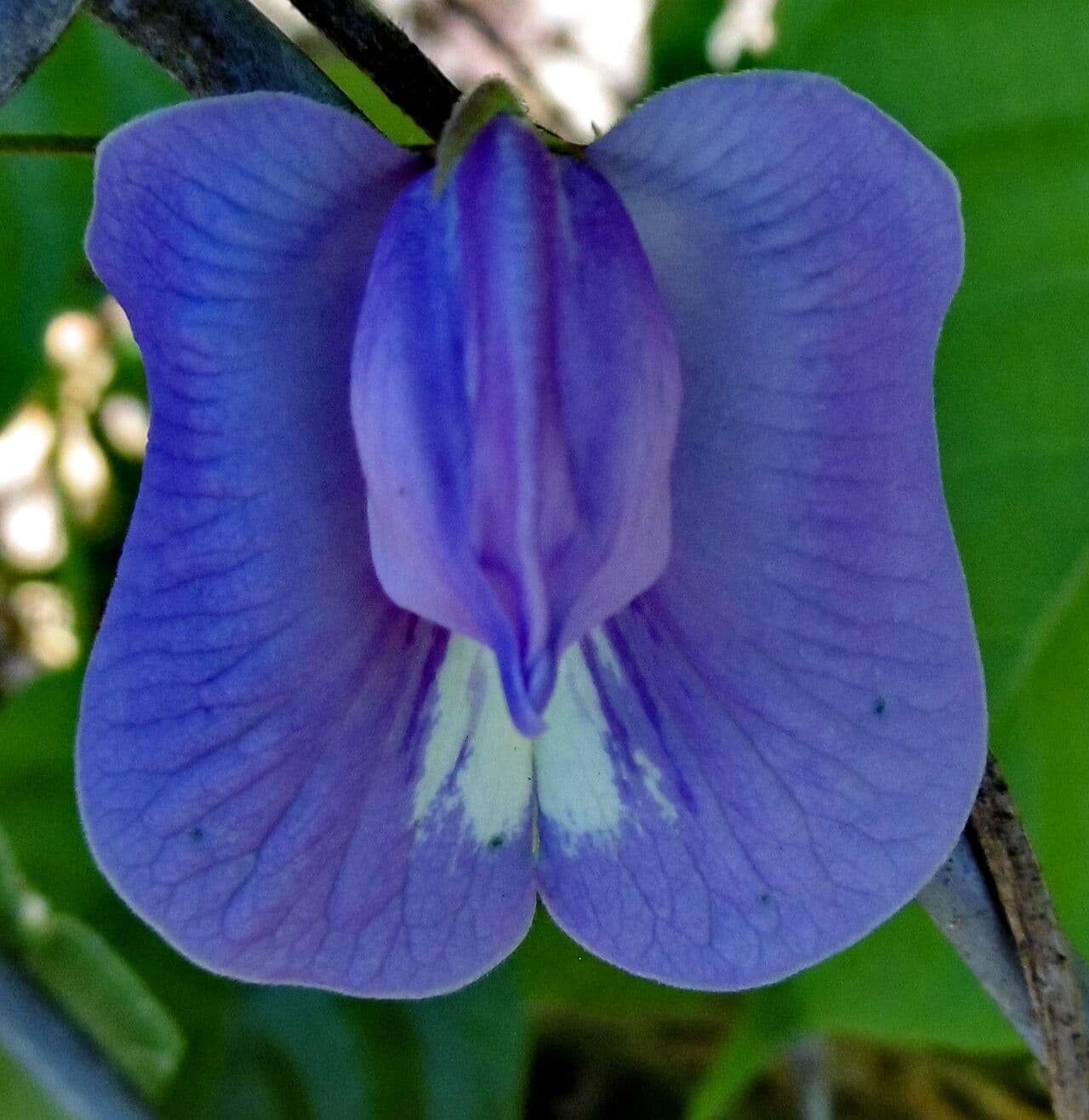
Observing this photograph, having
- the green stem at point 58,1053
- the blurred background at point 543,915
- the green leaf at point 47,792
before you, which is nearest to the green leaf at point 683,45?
the blurred background at point 543,915

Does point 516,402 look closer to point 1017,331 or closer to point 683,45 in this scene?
point 1017,331

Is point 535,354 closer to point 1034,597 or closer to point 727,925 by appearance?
point 727,925

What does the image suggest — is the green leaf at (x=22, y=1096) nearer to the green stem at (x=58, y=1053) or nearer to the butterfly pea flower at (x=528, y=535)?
the green stem at (x=58, y=1053)

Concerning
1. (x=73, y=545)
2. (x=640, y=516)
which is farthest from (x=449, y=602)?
(x=73, y=545)

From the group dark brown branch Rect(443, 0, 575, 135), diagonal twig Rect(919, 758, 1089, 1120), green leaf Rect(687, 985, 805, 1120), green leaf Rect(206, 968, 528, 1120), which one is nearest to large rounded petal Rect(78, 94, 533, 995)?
diagonal twig Rect(919, 758, 1089, 1120)

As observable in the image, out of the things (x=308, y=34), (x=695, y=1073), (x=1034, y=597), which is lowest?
(x=695, y=1073)

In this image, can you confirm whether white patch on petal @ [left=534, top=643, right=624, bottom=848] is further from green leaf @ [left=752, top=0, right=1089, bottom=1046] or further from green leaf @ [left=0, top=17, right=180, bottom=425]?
green leaf @ [left=0, top=17, right=180, bottom=425]
